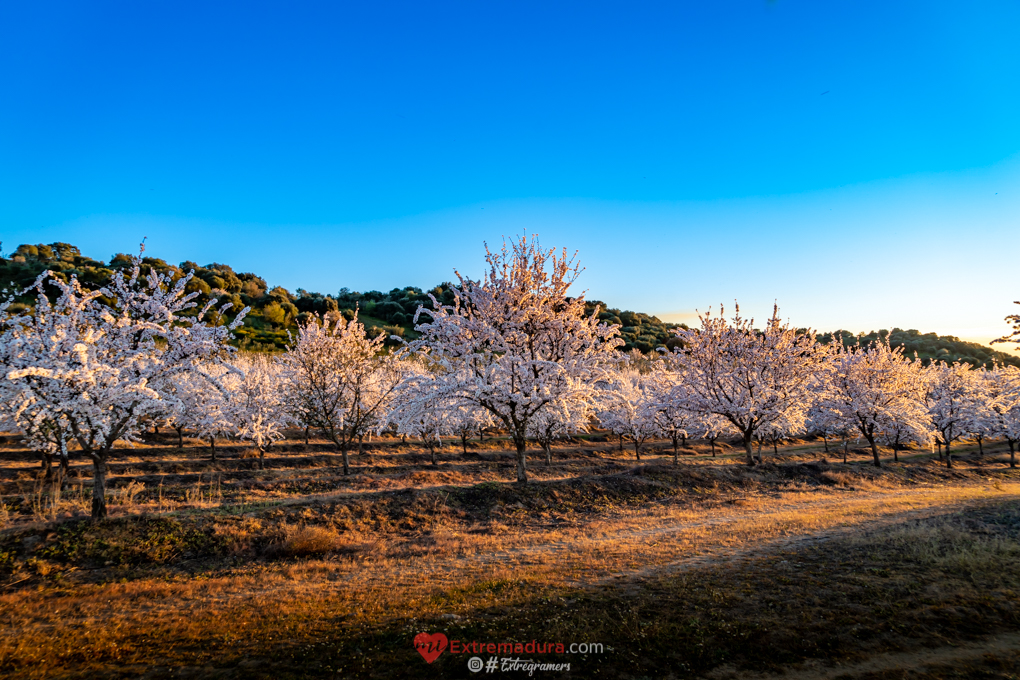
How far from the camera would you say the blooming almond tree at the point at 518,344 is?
19.2 m

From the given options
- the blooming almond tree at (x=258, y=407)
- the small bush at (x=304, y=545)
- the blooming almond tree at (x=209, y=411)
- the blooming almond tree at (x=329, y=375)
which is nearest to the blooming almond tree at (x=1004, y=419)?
the blooming almond tree at (x=329, y=375)

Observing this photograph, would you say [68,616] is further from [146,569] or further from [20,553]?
[20,553]

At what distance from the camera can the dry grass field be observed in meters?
7.08

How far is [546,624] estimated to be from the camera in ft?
26.4

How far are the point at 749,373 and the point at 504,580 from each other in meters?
24.8

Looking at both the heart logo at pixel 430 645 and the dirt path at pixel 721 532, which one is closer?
the heart logo at pixel 430 645

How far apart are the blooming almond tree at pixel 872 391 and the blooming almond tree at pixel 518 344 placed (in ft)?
82.0

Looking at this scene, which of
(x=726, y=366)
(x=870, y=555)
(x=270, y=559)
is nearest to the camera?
(x=870, y=555)

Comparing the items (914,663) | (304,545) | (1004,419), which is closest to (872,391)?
(1004,419)

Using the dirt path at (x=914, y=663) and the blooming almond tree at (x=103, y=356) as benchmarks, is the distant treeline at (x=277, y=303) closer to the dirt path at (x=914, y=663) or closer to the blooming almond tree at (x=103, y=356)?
the blooming almond tree at (x=103, y=356)

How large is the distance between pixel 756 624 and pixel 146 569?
48.8ft

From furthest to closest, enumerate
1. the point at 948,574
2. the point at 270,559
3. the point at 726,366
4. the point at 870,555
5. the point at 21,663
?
1. the point at 726,366
2. the point at 270,559
3. the point at 870,555
4. the point at 948,574
5. the point at 21,663

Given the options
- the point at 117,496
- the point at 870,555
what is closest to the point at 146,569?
the point at 117,496

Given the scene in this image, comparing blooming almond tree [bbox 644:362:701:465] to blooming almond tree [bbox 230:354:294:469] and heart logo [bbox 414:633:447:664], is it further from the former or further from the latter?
heart logo [bbox 414:633:447:664]
